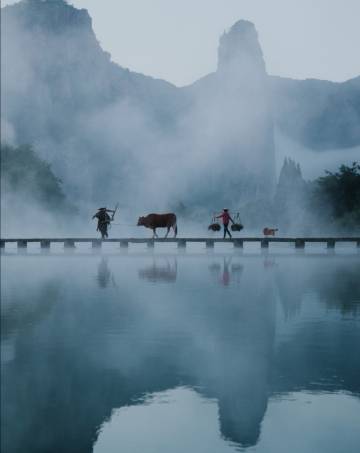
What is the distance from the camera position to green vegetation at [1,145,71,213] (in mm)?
66250

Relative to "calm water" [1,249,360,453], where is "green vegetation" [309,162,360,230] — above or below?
above

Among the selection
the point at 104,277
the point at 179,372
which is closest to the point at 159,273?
the point at 104,277

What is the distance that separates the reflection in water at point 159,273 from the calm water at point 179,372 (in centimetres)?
436

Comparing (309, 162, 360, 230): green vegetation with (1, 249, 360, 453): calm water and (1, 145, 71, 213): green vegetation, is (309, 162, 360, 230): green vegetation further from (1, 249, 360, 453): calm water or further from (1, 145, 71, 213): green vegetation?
(1, 249, 360, 453): calm water

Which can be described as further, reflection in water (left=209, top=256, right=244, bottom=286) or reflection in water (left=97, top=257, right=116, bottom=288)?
reflection in water (left=209, top=256, right=244, bottom=286)

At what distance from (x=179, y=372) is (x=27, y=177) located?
5965 centimetres

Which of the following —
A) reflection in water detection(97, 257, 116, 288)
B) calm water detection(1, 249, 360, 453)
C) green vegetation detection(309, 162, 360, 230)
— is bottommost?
calm water detection(1, 249, 360, 453)

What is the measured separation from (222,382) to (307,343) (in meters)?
2.83

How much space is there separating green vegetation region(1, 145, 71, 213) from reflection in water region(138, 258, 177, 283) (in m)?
38.0

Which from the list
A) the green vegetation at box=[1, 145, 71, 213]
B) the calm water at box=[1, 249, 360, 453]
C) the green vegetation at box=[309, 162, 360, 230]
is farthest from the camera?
the green vegetation at box=[309, 162, 360, 230]

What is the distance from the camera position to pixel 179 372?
9164 millimetres

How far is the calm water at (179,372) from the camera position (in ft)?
22.3

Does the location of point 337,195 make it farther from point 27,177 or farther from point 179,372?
point 179,372

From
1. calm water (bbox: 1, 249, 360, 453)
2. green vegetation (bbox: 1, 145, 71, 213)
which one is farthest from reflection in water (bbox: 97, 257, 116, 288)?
green vegetation (bbox: 1, 145, 71, 213)
